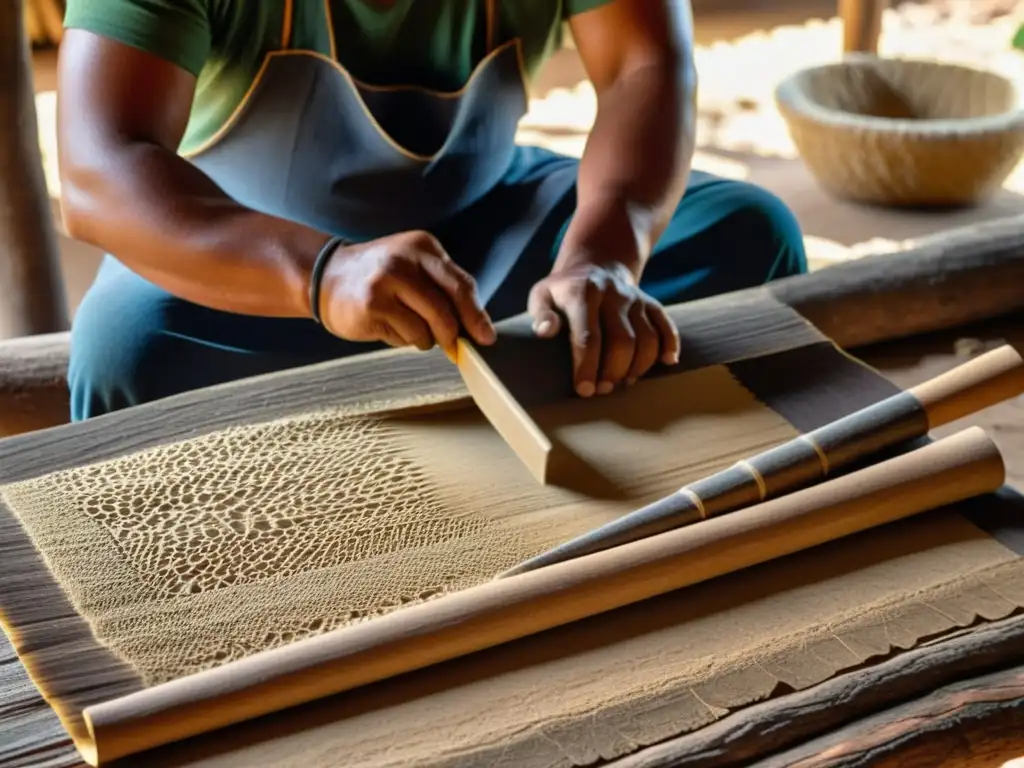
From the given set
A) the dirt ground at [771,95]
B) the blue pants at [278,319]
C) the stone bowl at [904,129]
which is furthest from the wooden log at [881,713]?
the stone bowl at [904,129]

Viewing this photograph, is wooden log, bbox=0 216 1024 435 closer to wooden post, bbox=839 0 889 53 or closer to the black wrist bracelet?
the black wrist bracelet

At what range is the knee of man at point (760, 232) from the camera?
138cm

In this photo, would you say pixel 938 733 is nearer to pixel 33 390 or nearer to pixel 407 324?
pixel 407 324

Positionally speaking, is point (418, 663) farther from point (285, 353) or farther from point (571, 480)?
point (285, 353)

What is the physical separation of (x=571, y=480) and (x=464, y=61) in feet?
2.29

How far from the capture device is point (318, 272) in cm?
102

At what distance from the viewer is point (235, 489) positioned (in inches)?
34.0

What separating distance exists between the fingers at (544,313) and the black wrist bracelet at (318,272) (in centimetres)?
19

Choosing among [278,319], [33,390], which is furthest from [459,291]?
[33,390]

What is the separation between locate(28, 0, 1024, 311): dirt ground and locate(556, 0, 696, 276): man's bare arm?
1003mm

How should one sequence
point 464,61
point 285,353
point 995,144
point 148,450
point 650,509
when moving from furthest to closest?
1. point 995,144
2. point 464,61
3. point 285,353
4. point 148,450
5. point 650,509

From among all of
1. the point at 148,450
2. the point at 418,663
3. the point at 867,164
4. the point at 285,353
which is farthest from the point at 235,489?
the point at 867,164

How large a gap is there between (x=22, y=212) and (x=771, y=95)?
2.63 m

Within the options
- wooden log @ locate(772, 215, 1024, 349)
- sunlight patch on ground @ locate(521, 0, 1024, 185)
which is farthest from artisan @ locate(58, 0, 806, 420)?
sunlight patch on ground @ locate(521, 0, 1024, 185)
